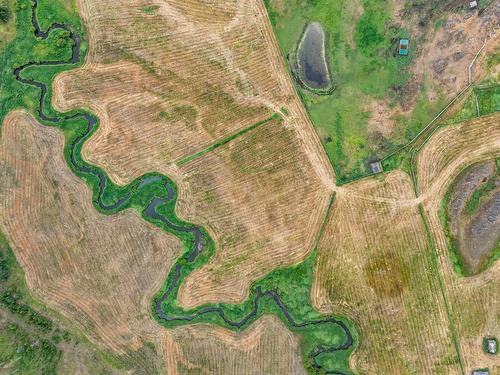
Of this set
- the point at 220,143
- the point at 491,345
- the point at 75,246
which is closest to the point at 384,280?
the point at 491,345

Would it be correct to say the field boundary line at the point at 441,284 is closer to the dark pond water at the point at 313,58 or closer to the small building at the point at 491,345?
the small building at the point at 491,345

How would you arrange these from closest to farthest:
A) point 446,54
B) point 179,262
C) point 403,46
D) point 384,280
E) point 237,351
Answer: point 446,54, point 403,46, point 384,280, point 237,351, point 179,262

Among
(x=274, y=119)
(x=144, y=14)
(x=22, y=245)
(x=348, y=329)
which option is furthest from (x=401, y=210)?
(x=22, y=245)

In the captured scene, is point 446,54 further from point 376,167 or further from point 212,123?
point 212,123

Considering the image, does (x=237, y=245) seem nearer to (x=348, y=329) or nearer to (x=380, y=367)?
(x=348, y=329)

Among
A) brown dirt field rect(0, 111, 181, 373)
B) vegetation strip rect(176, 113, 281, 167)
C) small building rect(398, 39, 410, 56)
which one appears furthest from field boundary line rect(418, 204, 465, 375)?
brown dirt field rect(0, 111, 181, 373)
